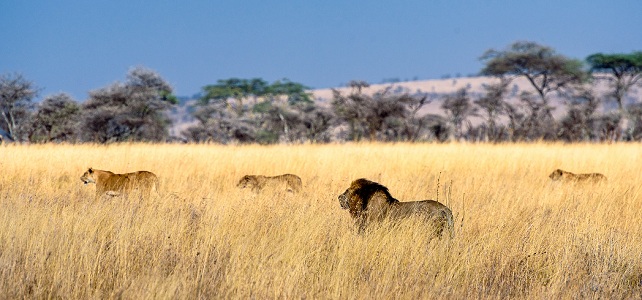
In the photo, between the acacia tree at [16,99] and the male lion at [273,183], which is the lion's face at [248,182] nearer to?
the male lion at [273,183]

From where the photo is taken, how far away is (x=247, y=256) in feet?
14.5

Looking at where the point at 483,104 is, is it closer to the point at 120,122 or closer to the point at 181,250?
the point at 120,122

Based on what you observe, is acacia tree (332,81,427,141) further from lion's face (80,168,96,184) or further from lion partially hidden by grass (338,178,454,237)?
lion partially hidden by grass (338,178,454,237)

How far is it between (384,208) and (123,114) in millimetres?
23463

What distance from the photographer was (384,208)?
523 cm

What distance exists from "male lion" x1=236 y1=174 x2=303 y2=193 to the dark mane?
10.9 ft

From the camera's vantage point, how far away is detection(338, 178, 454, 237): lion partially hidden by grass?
15.6ft

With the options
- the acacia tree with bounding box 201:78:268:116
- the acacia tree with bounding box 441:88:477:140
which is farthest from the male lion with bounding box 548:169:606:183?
the acacia tree with bounding box 201:78:268:116

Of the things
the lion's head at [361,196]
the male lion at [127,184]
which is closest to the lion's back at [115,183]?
the male lion at [127,184]

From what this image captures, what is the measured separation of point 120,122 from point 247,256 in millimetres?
23735

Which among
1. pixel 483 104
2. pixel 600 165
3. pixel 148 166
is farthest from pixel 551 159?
pixel 483 104

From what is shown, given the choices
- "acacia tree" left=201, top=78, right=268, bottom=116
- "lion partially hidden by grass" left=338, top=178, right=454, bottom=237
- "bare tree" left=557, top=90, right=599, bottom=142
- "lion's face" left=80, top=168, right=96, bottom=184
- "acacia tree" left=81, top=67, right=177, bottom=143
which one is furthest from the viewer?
"acacia tree" left=201, top=78, right=268, bottom=116

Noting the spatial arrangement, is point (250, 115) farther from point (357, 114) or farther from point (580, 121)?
point (580, 121)

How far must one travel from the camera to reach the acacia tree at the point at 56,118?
29.6 metres
